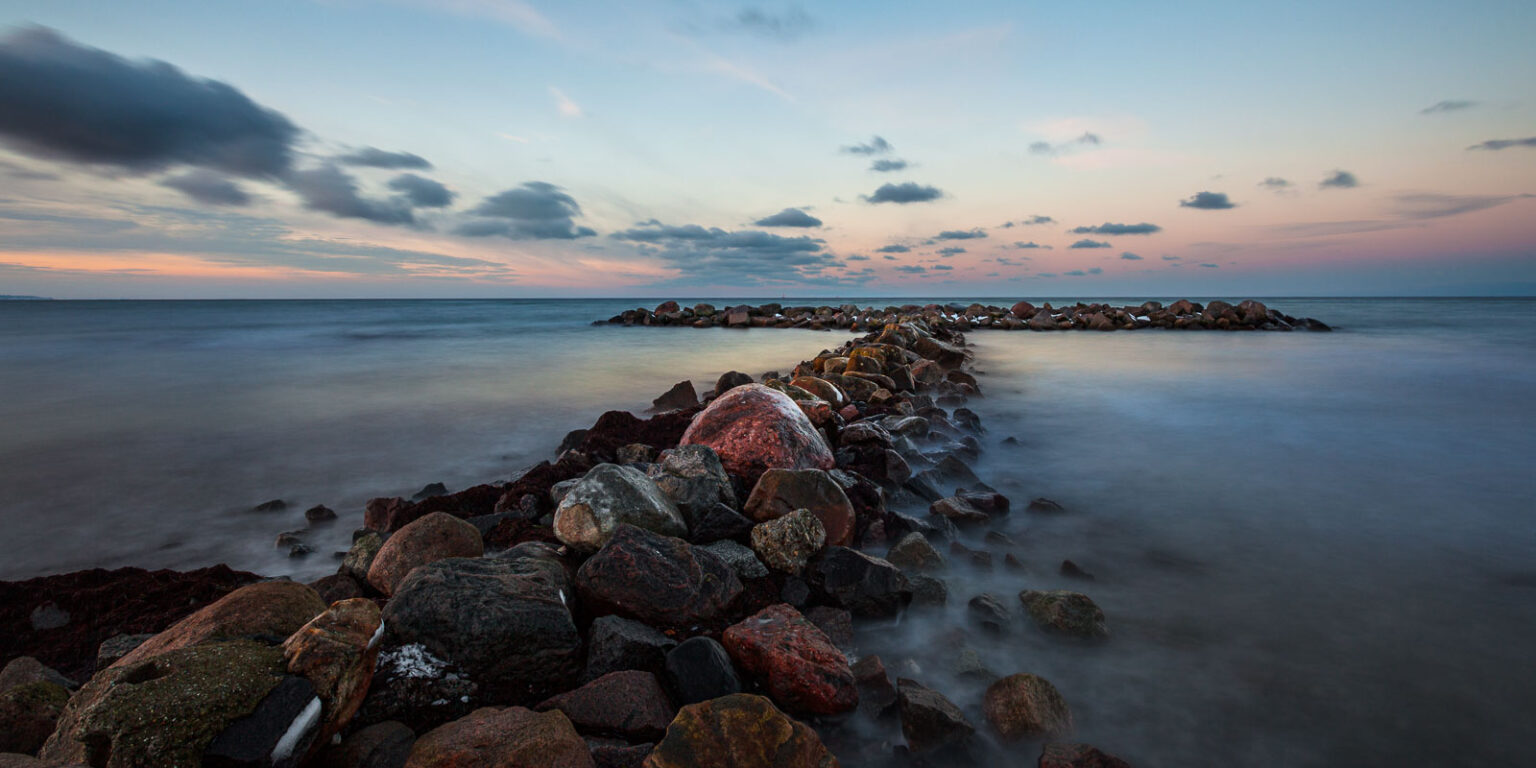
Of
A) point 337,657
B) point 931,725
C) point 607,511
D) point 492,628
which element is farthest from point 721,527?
point 337,657

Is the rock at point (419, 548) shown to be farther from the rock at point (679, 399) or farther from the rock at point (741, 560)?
the rock at point (679, 399)

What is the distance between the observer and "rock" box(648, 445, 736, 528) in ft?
11.7

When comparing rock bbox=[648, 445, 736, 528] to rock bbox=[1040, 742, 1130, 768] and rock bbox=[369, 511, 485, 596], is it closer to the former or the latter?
rock bbox=[369, 511, 485, 596]

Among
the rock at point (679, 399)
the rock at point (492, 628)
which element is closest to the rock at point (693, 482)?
the rock at point (492, 628)

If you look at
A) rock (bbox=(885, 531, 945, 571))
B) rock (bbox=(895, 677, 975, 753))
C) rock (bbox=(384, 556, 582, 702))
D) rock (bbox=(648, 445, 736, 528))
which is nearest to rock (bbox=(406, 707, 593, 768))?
rock (bbox=(384, 556, 582, 702))

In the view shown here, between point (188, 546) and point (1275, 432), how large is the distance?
1059 centimetres

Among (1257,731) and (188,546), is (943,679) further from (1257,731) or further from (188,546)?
(188,546)

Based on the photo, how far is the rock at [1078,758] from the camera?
81.0 inches

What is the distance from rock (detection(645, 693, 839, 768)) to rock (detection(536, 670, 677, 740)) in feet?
0.94

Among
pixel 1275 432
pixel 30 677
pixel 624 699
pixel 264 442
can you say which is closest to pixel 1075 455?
pixel 1275 432

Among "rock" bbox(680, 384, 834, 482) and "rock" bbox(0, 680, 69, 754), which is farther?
"rock" bbox(680, 384, 834, 482)

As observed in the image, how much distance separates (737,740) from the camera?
5.74 ft

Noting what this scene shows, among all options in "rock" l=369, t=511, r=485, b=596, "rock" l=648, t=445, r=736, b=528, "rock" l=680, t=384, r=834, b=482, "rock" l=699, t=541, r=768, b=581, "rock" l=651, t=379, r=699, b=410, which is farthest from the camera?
"rock" l=651, t=379, r=699, b=410

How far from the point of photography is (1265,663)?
2.81 m
